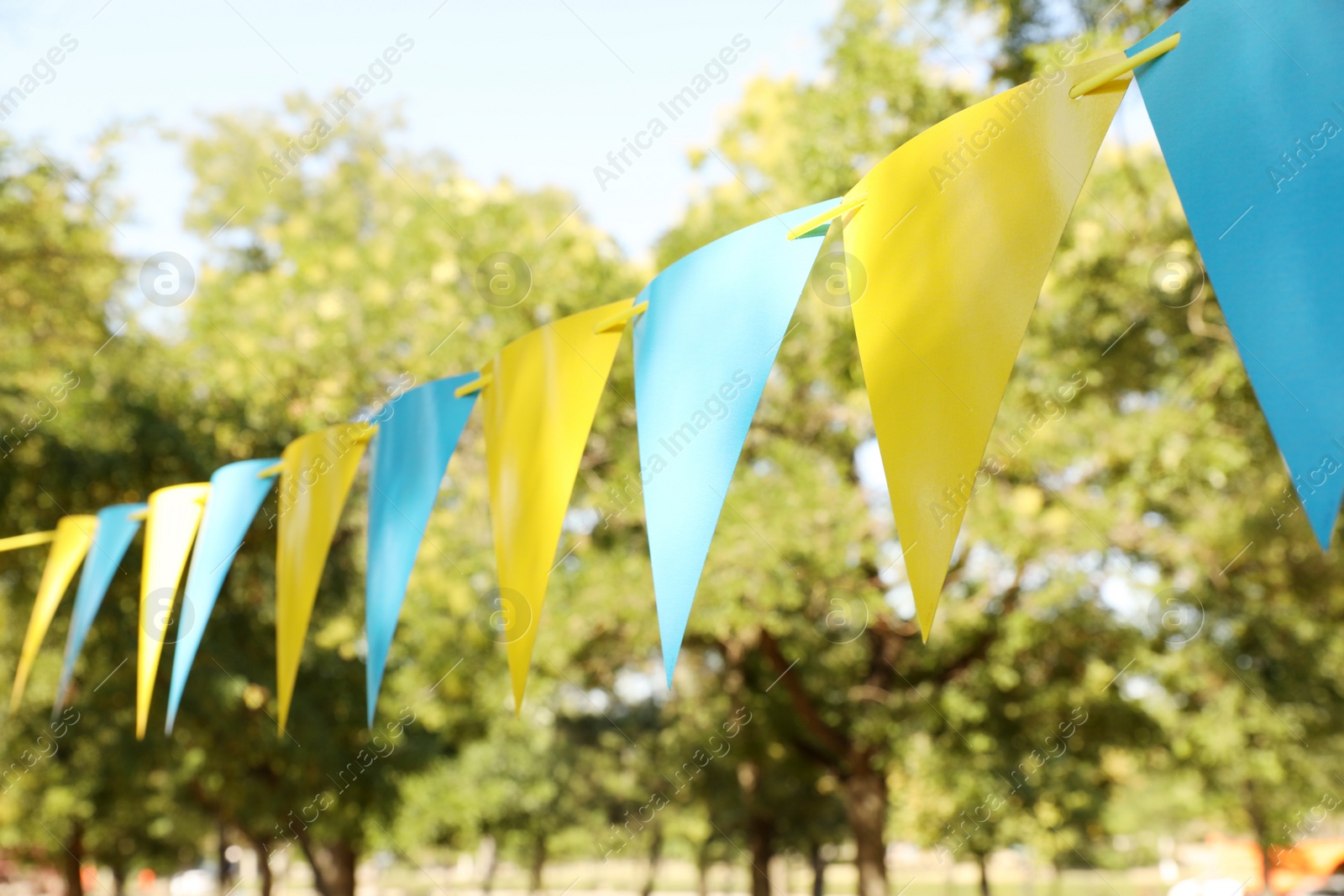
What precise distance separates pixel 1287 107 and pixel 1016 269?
417 mm

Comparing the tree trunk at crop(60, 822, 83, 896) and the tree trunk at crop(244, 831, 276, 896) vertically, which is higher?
the tree trunk at crop(60, 822, 83, 896)

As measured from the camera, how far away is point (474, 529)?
417 inches

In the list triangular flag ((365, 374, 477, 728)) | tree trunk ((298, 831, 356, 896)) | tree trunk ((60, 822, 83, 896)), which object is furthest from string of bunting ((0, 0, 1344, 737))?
tree trunk ((298, 831, 356, 896))

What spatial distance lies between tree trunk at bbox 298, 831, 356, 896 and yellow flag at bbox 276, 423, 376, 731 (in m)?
10.8

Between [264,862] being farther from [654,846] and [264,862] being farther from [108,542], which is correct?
[654,846]

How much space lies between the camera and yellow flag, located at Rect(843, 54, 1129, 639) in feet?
5.24

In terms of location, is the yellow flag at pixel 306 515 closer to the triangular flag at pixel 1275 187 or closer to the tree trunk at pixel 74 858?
the triangular flag at pixel 1275 187

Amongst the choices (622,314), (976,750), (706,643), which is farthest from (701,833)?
(622,314)

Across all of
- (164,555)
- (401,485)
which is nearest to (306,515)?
(401,485)

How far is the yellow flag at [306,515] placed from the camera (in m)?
3.33

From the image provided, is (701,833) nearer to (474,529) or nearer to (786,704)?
(786,704)

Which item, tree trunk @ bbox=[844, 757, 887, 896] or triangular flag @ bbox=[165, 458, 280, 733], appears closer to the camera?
triangular flag @ bbox=[165, 458, 280, 733]

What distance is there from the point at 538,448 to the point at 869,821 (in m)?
10.6

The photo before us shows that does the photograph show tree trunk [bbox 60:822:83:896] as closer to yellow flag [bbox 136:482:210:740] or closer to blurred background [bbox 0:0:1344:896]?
blurred background [bbox 0:0:1344:896]
